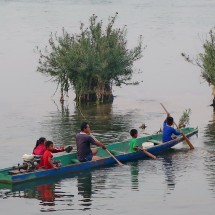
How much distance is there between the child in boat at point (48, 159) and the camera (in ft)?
96.4

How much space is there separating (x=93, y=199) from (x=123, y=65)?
814 inches

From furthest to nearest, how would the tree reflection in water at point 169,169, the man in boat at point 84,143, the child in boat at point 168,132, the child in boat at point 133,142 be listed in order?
the child in boat at point 168,132
the child in boat at point 133,142
the man in boat at point 84,143
the tree reflection in water at point 169,169

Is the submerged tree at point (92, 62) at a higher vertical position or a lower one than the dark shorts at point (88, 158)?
higher

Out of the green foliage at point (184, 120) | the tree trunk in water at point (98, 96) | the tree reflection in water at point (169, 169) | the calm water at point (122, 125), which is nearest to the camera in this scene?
the calm water at point (122, 125)

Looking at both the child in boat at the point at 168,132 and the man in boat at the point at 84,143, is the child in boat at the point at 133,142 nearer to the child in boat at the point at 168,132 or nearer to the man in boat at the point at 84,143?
the child in boat at the point at 168,132

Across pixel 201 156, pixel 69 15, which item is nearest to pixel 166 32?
pixel 69 15

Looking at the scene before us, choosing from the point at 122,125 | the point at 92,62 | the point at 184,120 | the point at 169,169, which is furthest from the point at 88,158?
the point at 92,62

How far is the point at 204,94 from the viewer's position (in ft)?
172

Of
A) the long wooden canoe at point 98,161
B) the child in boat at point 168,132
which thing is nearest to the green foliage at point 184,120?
the long wooden canoe at point 98,161

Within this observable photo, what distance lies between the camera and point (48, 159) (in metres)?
29.4

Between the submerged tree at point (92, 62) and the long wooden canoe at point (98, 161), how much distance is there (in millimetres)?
10300

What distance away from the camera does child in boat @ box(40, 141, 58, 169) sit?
2938 cm

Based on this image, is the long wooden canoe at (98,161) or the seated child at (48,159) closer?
the long wooden canoe at (98,161)

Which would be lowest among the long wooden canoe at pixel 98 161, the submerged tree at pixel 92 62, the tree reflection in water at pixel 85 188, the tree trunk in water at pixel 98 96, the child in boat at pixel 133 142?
the tree reflection in water at pixel 85 188
